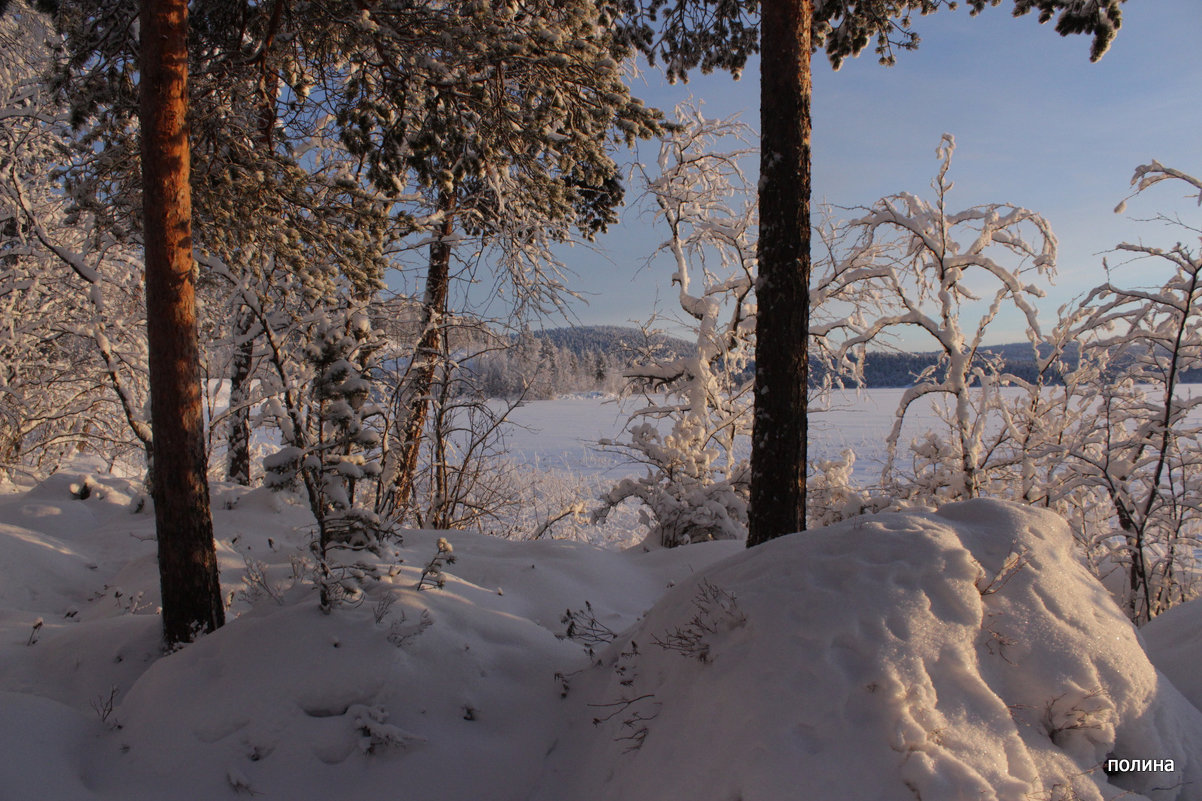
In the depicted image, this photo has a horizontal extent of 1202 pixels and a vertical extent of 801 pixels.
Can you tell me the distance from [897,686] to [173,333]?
14.5ft

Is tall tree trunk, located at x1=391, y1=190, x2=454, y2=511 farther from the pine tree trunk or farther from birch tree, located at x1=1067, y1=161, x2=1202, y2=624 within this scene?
birch tree, located at x1=1067, y1=161, x2=1202, y2=624

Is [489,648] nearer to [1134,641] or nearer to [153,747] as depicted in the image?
[153,747]

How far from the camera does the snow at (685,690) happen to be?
2168 millimetres

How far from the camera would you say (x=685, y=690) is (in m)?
2.66

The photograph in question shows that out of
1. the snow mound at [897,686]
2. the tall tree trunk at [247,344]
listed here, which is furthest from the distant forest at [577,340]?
the snow mound at [897,686]

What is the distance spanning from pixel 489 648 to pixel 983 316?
8279 millimetres

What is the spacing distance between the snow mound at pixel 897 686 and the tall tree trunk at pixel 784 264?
1412 millimetres

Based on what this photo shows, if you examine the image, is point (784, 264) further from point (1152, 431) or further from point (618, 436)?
point (618, 436)

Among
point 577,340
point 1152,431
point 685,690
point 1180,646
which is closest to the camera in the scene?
point 685,690

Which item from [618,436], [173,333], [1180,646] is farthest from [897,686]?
[618,436]

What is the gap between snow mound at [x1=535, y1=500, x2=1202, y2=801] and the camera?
208 centimetres

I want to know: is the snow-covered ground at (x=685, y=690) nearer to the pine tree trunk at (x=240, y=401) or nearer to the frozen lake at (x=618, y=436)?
the pine tree trunk at (x=240, y=401)

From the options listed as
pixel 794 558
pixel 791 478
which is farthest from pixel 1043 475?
pixel 794 558

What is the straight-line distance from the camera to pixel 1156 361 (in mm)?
7215
